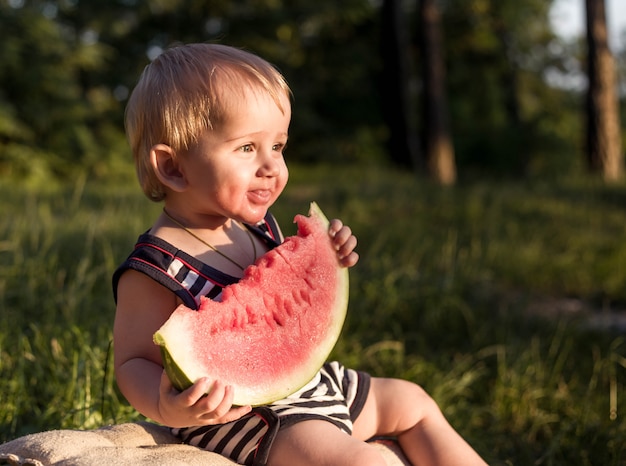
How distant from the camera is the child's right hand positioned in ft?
5.23

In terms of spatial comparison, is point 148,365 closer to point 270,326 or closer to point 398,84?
point 270,326

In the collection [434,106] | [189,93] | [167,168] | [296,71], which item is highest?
[189,93]

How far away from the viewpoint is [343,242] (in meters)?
2.04

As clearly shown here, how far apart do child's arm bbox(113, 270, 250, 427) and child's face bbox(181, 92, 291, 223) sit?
0.28 m

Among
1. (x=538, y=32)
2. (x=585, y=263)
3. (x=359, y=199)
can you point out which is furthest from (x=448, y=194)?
(x=538, y=32)

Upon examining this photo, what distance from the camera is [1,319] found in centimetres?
311

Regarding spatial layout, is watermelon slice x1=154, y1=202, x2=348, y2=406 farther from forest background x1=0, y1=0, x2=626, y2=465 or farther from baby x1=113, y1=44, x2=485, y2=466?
forest background x1=0, y1=0, x2=626, y2=465

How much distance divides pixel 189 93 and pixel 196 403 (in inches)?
31.0

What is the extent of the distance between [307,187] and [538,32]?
50.0 ft

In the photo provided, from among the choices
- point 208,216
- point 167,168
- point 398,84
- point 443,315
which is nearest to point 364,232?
point 443,315

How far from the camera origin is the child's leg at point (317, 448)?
1.77 m

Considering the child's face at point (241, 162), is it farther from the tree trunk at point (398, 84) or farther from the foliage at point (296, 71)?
the tree trunk at point (398, 84)

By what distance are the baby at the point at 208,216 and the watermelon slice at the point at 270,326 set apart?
8cm

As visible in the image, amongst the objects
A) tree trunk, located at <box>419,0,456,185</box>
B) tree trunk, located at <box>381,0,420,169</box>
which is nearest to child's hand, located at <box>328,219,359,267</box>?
tree trunk, located at <box>419,0,456,185</box>
